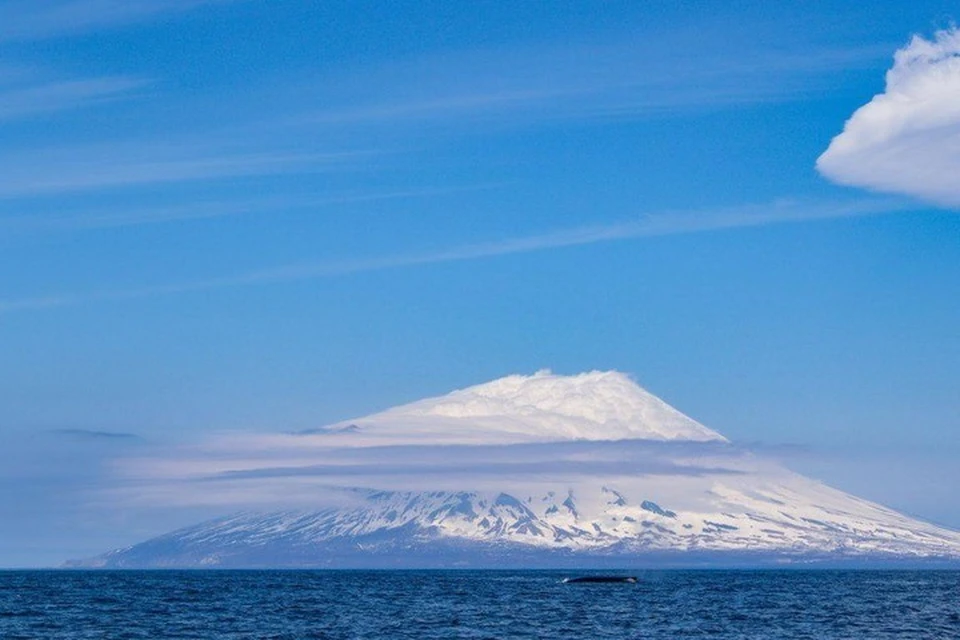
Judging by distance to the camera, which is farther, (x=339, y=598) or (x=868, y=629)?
(x=339, y=598)

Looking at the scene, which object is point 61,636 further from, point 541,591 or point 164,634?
point 541,591

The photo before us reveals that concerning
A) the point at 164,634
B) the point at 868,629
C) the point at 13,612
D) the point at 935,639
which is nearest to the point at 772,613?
the point at 868,629

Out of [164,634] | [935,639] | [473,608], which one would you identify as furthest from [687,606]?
[164,634]

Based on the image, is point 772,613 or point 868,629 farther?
point 772,613

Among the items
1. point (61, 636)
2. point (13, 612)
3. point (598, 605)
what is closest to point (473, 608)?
point (598, 605)

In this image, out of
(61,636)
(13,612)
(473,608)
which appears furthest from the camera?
(473,608)

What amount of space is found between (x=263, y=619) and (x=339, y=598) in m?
46.3

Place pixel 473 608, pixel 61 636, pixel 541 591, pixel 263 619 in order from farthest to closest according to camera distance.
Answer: pixel 541 591
pixel 473 608
pixel 263 619
pixel 61 636

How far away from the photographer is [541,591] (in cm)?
18412

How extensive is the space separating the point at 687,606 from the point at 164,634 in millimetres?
58436

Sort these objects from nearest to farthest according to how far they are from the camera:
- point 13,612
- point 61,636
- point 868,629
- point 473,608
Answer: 1. point 61,636
2. point 868,629
3. point 13,612
4. point 473,608

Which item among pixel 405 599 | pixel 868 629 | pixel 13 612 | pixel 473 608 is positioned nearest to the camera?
pixel 868 629

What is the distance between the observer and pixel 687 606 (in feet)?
462

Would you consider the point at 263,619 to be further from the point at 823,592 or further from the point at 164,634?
the point at 823,592
